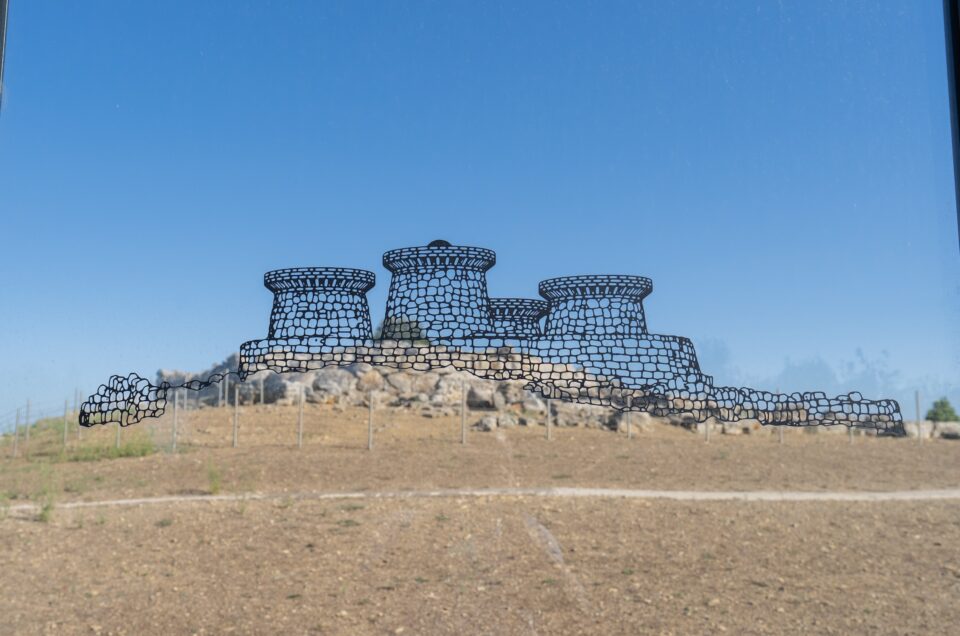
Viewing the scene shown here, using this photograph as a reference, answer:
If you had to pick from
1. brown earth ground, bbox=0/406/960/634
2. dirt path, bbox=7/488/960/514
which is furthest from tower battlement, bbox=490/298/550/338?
dirt path, bbox=7/488/960/514

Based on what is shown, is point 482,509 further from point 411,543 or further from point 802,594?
point 802,594

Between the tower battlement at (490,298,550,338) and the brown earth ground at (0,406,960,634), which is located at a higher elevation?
the tower battlement at (490,298,550,338)

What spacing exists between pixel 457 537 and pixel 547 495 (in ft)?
2.41

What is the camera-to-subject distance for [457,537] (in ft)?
18.2

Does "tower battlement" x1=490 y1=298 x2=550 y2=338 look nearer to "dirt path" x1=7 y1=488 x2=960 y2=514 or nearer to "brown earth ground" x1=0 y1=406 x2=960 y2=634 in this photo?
"brown earth ground" x1=0 y1=406 x2=960 y2=634

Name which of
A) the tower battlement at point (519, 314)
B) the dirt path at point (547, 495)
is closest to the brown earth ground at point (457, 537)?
the dirt path at point (547, 495)

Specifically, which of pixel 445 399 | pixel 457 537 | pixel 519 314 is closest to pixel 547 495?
pixel 457 537

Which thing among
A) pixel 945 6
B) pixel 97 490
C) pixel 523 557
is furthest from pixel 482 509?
pixel 945 6

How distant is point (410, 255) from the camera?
1659 mm

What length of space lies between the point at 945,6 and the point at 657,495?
4.75 metres

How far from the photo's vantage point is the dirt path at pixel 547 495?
589 centimetres

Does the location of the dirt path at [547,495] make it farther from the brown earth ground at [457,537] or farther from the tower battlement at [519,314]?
the tower battlement at [519,314]

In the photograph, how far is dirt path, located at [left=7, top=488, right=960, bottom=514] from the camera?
5.89 meters

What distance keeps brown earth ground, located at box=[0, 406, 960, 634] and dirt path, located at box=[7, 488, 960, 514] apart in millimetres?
43
